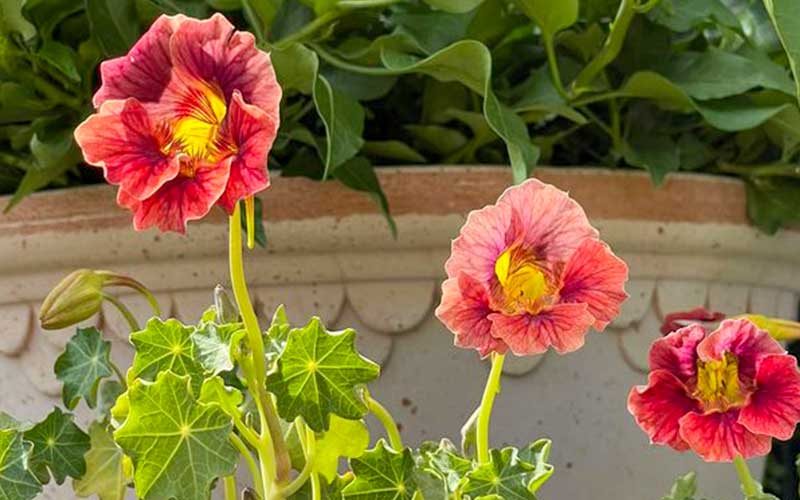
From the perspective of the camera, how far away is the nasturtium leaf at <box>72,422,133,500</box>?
1.35ft

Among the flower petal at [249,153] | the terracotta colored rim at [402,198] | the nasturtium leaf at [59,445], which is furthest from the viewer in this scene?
the terracotta colored rim at [402,198]

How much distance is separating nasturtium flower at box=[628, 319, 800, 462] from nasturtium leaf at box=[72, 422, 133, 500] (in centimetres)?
18

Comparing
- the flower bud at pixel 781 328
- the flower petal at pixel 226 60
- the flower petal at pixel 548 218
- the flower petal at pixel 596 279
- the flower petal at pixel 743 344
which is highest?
the flower petal at pixel 226 60

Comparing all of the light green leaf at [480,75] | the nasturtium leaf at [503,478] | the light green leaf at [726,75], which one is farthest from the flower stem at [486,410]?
the light green leaf at [726,75]

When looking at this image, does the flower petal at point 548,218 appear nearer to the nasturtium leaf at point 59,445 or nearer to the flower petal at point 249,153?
the flower petal at point 249,153

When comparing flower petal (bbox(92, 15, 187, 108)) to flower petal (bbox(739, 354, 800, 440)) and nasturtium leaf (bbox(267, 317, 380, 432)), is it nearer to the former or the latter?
nasturtium leaf (bbox(267, 317, 380, 432))

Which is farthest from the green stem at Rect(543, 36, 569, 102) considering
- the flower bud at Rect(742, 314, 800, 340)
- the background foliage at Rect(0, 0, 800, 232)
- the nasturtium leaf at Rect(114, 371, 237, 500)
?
the nasturtium leaf at Rect(114, 371, 237, 500)

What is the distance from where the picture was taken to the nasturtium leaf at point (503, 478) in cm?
32

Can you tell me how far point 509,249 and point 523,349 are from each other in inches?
1.2

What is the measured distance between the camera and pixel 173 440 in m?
0.31

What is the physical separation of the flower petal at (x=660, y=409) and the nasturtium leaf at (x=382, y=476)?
0.24 feet

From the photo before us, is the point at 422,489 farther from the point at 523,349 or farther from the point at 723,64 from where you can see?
the point at 723,64

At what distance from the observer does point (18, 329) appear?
526mm

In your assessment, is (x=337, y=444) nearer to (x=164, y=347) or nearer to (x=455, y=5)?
(x=164, y=347)
